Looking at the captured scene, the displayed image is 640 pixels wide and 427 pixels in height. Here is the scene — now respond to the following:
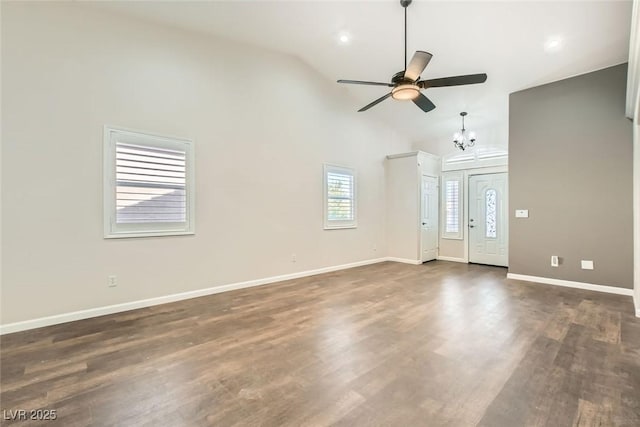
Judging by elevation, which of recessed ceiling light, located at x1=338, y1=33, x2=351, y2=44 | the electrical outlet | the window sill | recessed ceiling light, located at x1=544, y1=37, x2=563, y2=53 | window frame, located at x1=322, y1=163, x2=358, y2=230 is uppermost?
recessed ceiling light, located at x1=338, y1=33, x2=351, y2=44

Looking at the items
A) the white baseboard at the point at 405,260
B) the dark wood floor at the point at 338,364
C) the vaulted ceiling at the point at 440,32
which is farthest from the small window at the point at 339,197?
the dark wood floor at the point at 338,364

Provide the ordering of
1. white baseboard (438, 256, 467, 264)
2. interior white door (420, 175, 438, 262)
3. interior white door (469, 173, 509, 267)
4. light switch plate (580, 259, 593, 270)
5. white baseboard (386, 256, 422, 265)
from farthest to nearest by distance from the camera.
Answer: white baseboard (438, 256, 467, 264) → interior white door (420, 175, 438, 262) → white baseboard (386, 256, 422, 265) → interior white door (469, 173, 509, 267) → light switch plate (580, 259, 593, 270)

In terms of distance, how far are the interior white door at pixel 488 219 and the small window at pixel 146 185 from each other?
6.17 metres

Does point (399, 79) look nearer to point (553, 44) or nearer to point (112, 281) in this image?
point (553, 44)

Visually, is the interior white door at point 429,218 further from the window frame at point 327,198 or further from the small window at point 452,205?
the window frame at point 327,198

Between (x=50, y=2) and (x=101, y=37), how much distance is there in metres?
0.49

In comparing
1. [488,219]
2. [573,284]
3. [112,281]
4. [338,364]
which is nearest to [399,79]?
[338,364]

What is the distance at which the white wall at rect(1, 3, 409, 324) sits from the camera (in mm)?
3002

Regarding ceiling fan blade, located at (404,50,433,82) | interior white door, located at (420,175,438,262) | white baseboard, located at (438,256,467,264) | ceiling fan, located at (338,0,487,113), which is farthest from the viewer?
white baseboard, located at (438,256,467,264)

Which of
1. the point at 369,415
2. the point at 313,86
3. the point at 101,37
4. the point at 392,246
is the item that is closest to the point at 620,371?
the point at 369,415

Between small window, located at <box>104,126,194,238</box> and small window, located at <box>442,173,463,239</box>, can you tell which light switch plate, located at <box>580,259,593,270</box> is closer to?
small window, located at <box>442,173,463,239</box>

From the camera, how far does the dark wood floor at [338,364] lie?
1720 millimetres

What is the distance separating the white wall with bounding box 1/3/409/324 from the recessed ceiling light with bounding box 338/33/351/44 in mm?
1108

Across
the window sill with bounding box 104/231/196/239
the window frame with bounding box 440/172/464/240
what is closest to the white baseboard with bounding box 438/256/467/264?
the window frame with bounding box 440/172/464/240
